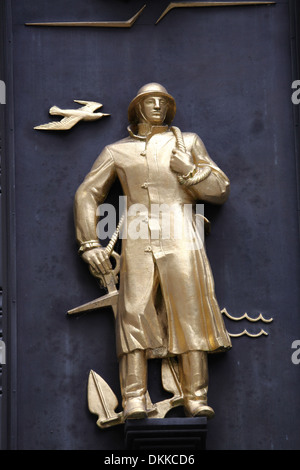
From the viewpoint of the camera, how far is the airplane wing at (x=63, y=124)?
38.5ft

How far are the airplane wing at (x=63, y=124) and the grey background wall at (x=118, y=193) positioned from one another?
62mm

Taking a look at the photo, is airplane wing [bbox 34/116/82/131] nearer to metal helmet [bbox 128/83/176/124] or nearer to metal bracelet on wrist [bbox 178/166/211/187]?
metal helmet [bbox 128/83/176/124]

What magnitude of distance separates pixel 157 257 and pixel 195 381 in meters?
1.06

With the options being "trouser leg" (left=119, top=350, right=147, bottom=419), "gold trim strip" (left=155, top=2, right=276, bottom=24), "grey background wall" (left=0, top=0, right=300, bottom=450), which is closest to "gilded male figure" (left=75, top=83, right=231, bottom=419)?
"trouser leg" (left=119, top=350, right=147, bottom=419)

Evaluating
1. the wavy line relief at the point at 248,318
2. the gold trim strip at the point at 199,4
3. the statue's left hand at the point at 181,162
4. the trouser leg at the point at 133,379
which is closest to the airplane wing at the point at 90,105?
the statue's left hand at the point at 181,162

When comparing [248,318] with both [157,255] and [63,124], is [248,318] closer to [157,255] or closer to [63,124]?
[157,255]

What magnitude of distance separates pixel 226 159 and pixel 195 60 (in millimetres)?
1003

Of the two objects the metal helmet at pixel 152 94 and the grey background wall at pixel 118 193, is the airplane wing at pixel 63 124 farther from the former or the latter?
the metal helmet at pixel 152 94

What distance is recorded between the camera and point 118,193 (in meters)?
11.5

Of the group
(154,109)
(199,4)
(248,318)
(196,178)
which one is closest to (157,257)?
(196,178)

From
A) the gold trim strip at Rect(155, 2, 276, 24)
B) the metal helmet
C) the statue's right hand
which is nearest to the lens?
the statue's right hand

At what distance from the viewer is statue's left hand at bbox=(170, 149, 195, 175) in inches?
438
